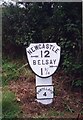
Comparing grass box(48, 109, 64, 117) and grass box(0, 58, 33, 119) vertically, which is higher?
grass box(0, 58, 33, 119)

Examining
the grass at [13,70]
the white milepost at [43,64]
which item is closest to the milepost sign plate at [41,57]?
the white milepost at [43,64]

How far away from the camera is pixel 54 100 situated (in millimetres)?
4211

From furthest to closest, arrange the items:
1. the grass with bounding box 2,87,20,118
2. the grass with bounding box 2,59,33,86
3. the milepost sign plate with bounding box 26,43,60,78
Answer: the grass with bounding box 2,59,33,86 → the milepost sign plate with bounding box 26,43,60,78 → the grass with bounding box 2,87,20,118

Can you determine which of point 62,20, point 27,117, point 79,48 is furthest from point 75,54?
point 27,117

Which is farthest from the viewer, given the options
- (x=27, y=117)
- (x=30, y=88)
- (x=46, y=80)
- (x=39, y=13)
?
(x=39, y=13)

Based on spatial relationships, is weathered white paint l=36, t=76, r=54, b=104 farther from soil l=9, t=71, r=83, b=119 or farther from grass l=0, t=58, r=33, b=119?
grass l=0, t=58, r=33, b=119

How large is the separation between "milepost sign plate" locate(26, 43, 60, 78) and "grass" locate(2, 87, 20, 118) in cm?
48

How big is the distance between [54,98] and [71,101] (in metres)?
0.23

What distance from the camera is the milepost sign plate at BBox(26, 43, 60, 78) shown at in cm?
411

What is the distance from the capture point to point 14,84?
4645 millimetres

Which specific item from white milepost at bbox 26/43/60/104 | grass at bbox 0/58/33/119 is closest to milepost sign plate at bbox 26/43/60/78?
white milepost at bbox 26/43/60/104

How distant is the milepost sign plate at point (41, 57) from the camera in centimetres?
411

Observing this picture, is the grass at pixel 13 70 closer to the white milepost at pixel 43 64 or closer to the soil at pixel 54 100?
the soil at pixel 54 100

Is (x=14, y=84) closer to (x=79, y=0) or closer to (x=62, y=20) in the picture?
(x=62, y=20)
